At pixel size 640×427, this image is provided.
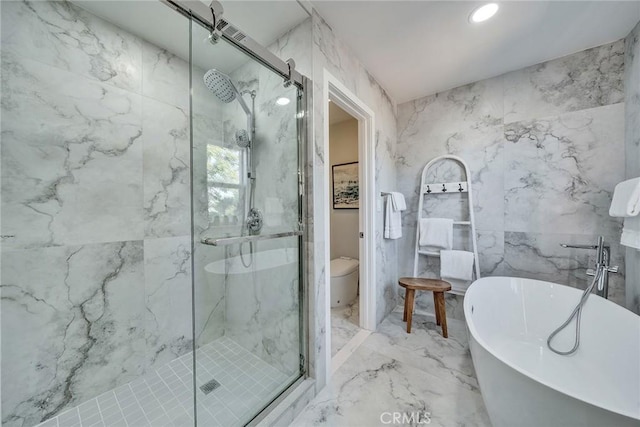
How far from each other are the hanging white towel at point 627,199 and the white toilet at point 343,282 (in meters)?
2.03

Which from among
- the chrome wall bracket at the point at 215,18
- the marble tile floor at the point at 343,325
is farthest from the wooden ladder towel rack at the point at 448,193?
the chrome wall bracket at the point at 215,18

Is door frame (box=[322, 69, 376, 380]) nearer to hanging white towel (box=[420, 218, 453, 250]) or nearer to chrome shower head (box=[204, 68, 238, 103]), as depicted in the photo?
hanging white towel (box=[420, 218, 453, 250])

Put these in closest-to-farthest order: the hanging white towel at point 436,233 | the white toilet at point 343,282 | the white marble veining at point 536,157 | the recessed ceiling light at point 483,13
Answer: the recessed ceiling light at point 483,13
the white marble veining at point 536,157
the hanging white towel at point 436,233
the white toilet at point 343,282

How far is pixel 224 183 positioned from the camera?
1.23 m

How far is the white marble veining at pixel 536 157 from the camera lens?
169 centimetres

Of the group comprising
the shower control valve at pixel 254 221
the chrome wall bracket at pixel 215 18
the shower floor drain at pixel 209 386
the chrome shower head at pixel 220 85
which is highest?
the chrome wall bracket at pixel 215 18

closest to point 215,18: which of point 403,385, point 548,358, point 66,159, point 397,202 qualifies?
point 66,159

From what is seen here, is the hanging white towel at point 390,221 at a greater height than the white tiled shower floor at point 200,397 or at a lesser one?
greater

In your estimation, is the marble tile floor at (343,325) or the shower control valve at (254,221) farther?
the marble tile floor at (343,325)

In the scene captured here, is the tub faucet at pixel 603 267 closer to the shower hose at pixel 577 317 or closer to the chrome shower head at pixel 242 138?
the shower hose at pixel 577 317

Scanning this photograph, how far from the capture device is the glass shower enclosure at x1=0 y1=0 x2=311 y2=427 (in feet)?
3.73

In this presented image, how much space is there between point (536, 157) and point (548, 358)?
4.96ft

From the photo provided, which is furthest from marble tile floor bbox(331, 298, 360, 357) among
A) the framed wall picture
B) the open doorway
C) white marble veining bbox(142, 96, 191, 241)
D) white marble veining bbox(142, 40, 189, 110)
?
white marble veining bbox(142, 40, 189, 110)

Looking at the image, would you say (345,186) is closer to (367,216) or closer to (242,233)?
(367,216)
